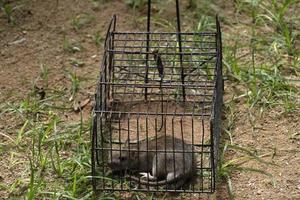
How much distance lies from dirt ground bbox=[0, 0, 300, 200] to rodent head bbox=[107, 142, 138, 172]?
1.73 ft

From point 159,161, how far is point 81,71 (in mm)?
1781

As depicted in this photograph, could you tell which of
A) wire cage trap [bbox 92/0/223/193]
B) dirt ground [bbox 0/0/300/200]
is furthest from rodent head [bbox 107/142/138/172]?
dirt ground [bbox 0/0/300/200]

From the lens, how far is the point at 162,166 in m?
5.05

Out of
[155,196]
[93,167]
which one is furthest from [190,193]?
[93,167]

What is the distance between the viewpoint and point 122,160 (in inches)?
200

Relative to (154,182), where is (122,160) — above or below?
above

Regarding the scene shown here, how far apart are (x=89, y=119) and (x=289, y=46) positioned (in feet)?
6.45

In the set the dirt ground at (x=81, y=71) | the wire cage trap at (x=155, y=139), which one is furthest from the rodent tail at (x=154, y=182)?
the dirt ground at (x=81, y=71)

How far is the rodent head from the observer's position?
5.06 metres

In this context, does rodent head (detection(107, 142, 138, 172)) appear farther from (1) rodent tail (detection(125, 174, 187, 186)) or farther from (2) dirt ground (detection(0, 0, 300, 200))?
(2) dirt ground (detection(0, 0, 300, 200))

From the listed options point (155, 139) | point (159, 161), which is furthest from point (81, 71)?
point (159, 161)

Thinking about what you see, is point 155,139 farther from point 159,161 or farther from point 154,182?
point 154,182

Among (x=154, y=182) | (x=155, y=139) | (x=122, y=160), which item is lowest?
(x=154, y=182)

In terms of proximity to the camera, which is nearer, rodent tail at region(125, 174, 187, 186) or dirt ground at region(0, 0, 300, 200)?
rodent tail at region(125, 174, 187, 186)
